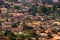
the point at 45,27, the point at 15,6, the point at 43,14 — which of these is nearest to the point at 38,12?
the point at 43,14

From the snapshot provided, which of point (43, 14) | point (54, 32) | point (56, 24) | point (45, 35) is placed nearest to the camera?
point (45, 35)

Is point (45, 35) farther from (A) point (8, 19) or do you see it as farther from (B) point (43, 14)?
(B) point (43, 14)

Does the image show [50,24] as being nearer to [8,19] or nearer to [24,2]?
[8,19]

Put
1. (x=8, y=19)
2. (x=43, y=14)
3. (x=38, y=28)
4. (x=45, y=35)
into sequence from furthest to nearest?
(x=43, y=14)
(x=8, y=19)
(x=38, y=28)
(x=45, y=35)

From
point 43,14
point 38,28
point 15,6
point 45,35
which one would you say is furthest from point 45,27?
point 15,6

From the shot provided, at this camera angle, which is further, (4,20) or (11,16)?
(11,16)

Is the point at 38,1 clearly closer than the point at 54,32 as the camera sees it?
No

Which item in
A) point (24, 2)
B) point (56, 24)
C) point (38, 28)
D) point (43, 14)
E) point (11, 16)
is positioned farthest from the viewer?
point (24, 2)

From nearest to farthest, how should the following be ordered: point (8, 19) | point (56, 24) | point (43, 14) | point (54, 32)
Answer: point (54, 32) < point (56, 24) < point (8, 19) < point (43, 14)
